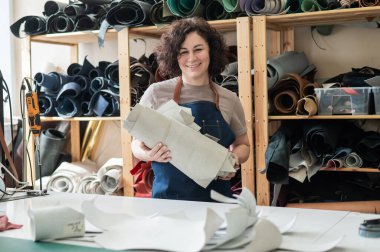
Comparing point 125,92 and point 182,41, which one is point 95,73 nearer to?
point 125,92

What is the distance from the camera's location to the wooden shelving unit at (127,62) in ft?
11.3

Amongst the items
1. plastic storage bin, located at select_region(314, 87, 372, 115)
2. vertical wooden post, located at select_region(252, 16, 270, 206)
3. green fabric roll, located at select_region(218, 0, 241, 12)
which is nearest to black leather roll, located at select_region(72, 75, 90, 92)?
green fabric roll, located at select_region(218, 0, 241, 12)

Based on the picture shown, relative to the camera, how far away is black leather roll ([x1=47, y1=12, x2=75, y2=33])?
407 cm

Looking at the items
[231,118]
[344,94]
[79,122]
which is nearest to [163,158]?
[231,118]

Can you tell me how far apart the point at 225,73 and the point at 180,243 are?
86.8 inches

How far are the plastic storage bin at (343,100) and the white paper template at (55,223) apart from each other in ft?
6.24

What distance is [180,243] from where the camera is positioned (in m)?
1.60

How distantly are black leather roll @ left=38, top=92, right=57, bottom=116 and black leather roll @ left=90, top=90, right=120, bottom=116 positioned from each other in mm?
339

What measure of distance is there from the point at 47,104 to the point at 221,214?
8.50 ft

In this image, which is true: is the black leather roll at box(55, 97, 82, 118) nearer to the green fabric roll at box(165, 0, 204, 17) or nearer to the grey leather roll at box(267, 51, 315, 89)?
the green fabric roll at box(165, 0, 204, 17)

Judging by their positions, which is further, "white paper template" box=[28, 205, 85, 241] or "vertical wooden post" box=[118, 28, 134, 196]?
"vertical wooden post" box=[118, 28, 134, 196]

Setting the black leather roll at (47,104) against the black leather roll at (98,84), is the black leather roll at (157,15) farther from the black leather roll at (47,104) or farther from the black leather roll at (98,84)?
the black leather roll at (47,104)

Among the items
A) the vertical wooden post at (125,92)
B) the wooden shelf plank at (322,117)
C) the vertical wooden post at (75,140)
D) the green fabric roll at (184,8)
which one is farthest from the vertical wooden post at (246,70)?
the vertical wooden post at (75,140)

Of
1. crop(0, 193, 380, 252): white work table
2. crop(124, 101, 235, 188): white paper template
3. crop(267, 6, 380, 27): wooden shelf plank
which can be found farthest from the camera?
crop(267, 6, 380, 27): wooden shelf plank
